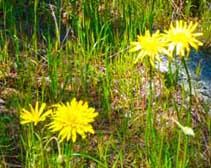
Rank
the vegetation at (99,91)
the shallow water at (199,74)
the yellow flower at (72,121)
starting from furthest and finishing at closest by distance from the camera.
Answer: the shallow water at (199,74) → the vegetation at (99,91) → the yellow flower at (72,121)

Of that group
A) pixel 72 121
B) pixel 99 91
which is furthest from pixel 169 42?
pixel 99 91

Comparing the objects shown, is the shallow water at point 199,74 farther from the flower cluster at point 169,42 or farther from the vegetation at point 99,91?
→ the flower cluster at point 169,42

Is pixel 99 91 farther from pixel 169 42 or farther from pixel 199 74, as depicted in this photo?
pixel 169 42

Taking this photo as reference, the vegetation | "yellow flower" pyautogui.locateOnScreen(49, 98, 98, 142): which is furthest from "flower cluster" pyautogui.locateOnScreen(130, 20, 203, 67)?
"yellow flower" pyautogui.locateOnScreen(49, 98, 98, 142)

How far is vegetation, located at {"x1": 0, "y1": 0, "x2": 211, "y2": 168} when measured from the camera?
1903mm

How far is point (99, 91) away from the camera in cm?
252

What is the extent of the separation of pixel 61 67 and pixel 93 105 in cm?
26

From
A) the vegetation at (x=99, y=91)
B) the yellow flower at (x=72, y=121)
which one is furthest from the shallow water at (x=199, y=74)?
the yellow flower at (x=72, y=121)

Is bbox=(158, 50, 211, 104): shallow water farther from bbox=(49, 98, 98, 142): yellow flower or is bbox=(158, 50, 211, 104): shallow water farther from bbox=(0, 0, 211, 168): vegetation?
bbox=(49, 98, 98, 142): yellow flower

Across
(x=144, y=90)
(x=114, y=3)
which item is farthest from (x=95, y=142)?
(x=114, y=3)

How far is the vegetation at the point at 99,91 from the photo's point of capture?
1.90 metres

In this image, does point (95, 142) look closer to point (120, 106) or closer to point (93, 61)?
point (120, 106)

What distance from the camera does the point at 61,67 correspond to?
259cm

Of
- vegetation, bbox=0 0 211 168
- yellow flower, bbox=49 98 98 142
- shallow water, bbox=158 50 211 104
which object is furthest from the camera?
shallow water, bbox=158 50 211 104
